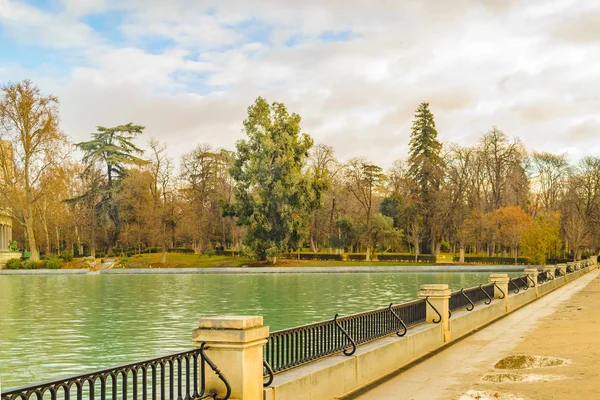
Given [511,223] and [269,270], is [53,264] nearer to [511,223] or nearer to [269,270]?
[269,270]

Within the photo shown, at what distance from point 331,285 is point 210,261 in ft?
113

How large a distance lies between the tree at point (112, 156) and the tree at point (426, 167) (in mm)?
35642

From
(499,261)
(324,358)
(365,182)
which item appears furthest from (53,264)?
(324,358)

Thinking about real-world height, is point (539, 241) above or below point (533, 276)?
above

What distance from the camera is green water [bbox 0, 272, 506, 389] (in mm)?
17208

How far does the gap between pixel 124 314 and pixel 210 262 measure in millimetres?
48833

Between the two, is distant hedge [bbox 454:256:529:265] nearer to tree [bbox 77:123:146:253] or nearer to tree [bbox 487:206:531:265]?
tree [bbox 487:206:531:265]

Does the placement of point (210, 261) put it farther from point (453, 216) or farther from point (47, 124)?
point (453, 216)

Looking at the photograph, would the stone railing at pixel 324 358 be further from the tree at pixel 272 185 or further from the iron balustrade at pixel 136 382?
the tree at pixel 272 185

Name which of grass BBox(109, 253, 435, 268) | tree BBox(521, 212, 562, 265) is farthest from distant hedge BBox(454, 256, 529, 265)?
grass BBox(109, 253, 435, 268)

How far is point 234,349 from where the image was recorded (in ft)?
24.1

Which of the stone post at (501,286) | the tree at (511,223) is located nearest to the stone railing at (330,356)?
the stone post at (501,286)

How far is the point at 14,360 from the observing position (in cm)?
1700

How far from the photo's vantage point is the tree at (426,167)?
269 feet
